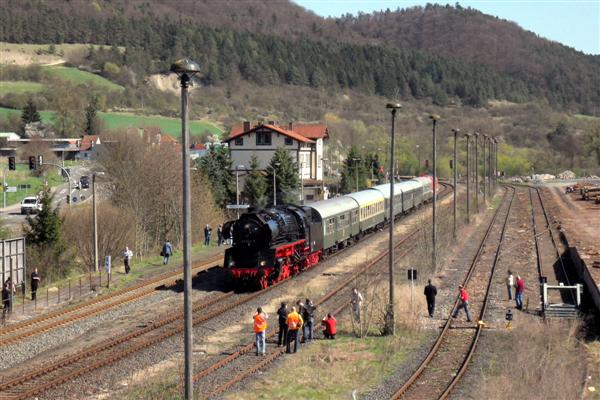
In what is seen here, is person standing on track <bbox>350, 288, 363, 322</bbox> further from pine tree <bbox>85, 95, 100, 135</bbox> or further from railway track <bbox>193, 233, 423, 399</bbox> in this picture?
pine tree <bbox>85, 95, 100, 135</bbox>

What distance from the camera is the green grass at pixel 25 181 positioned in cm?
8482

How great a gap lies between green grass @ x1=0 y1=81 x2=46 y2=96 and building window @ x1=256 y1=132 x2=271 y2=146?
105158 millimetres

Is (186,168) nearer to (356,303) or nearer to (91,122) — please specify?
(356,303)

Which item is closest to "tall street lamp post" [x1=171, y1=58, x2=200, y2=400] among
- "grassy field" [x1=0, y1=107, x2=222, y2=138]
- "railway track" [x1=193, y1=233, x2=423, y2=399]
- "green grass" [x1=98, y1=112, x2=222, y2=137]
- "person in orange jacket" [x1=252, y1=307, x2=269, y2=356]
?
"railway track" [x1=193, y1=233, x2=423, y2=399]

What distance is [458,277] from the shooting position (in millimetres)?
38000

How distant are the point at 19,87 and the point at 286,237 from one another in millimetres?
167834

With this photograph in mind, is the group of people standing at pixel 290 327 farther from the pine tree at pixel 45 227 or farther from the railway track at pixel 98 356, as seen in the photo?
the pine tree at pixel 45 227

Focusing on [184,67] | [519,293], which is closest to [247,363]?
[184,67]

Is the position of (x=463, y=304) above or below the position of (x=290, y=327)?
below

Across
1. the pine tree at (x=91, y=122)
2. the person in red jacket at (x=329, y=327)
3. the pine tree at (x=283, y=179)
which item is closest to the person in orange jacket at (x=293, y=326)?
the person in red jacket at (x=329, y=327)

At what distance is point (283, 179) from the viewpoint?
253 ft

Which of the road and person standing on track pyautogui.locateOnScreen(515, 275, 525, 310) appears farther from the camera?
the road

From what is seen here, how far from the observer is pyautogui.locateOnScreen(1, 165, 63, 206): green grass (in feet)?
278

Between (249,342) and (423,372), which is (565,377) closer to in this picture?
(423,372)
